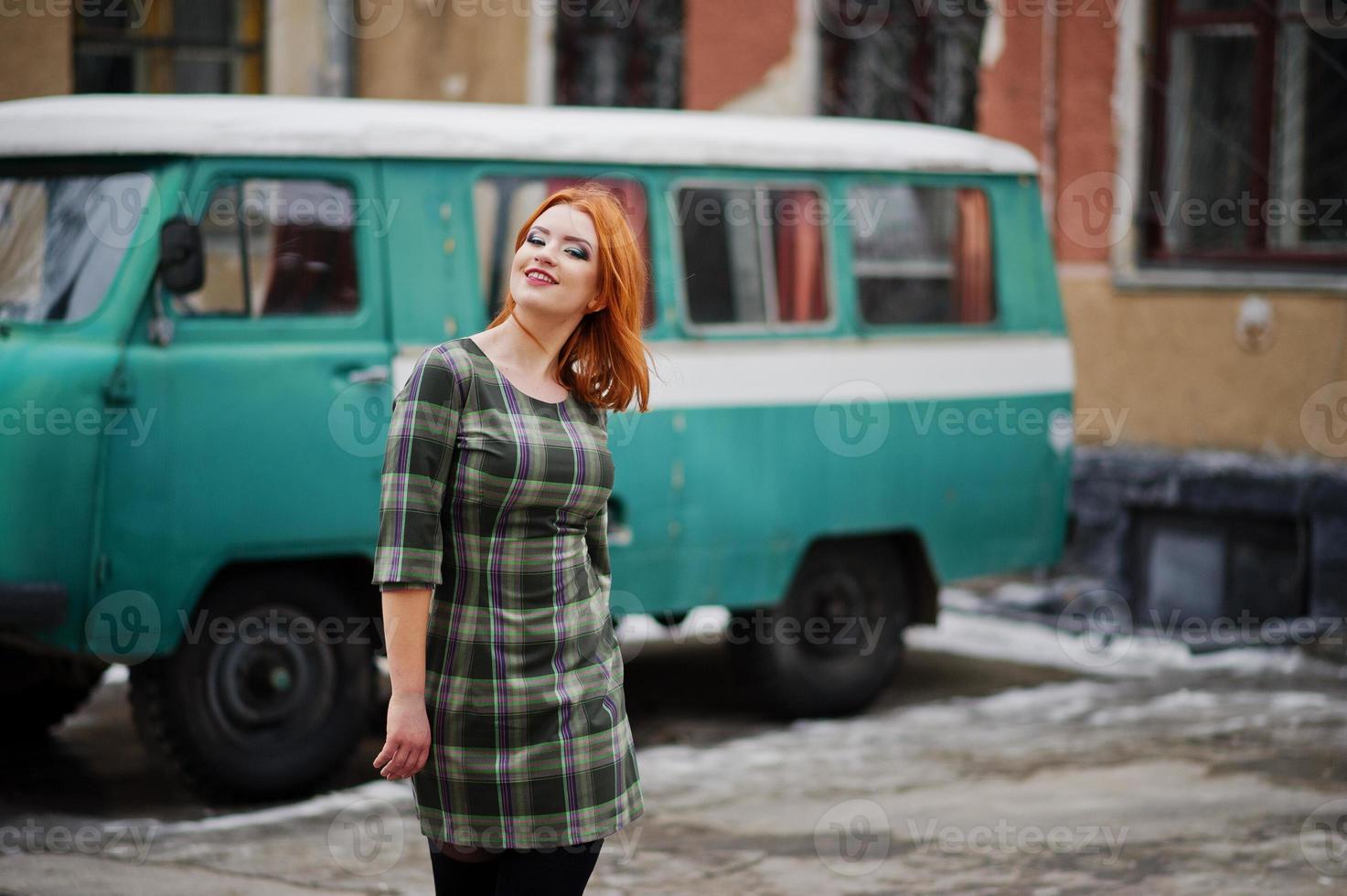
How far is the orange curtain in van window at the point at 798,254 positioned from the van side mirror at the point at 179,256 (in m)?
2.55

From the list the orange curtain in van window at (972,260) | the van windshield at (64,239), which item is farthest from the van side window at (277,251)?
the orange curtain in van window at (972,260)

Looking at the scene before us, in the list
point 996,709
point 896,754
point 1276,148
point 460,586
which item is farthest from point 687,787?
point 1276,148

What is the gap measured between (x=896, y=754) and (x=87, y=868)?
10.6 feet

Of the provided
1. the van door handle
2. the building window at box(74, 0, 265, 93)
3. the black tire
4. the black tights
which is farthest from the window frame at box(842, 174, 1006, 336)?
the building window at box(74, 0, 265, 93)

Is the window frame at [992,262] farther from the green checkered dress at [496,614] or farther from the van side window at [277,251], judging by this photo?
the green checkered dress at [496,614]

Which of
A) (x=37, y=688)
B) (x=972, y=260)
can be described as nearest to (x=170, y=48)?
(x=37, y=688)

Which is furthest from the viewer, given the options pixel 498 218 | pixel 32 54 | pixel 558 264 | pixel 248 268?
pixel 32 54

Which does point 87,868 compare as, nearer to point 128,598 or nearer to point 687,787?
point 128,598

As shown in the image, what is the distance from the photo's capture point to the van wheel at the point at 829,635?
8016 mm

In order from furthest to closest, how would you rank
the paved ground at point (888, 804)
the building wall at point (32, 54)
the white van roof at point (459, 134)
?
the building wall at point (32, 54)
the white van roof at point (459, 134)
the paved ground at point (888, 804)

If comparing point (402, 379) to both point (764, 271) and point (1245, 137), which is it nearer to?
point (764, 271)

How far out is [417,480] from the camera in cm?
304

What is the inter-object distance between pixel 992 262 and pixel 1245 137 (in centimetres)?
326

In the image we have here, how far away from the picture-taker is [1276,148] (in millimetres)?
10828
